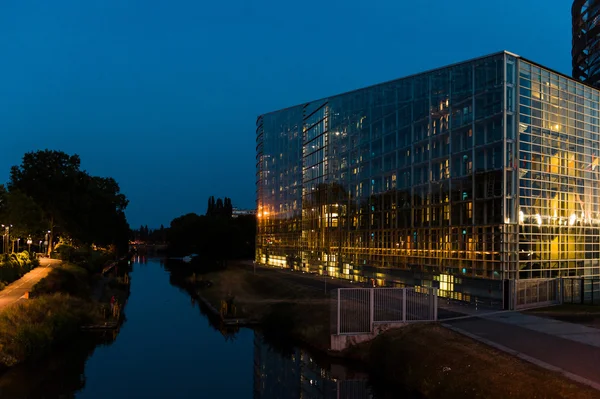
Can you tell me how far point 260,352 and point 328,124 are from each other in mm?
35154

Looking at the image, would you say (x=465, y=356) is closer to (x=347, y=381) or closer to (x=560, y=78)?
(x=347, y=381)

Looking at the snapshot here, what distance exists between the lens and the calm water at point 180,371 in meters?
23.2

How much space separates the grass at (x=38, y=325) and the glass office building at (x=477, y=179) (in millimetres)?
24979

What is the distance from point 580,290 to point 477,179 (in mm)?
10530

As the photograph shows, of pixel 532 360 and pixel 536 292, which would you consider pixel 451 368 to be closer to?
pixel 532 360

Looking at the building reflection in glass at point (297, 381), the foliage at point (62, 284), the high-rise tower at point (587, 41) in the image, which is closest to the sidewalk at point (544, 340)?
the building reflection in glass at point (297, 381)

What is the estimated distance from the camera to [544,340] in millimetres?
21500

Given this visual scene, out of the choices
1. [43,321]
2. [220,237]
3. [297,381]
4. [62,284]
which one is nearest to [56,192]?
[62,284]

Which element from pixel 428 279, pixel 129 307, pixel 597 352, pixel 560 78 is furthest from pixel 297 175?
pixel 597 352

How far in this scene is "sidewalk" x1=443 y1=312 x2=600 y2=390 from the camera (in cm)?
1756

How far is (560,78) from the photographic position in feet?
116

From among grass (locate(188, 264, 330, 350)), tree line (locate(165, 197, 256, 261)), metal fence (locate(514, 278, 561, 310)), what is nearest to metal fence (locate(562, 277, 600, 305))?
metal fence (locate(514, 278, 561, 310))

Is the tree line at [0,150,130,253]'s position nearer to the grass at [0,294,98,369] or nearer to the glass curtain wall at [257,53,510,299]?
the glass curtain wall at [257,53,510,299]

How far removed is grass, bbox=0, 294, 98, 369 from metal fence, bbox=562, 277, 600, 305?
32.2 meters
